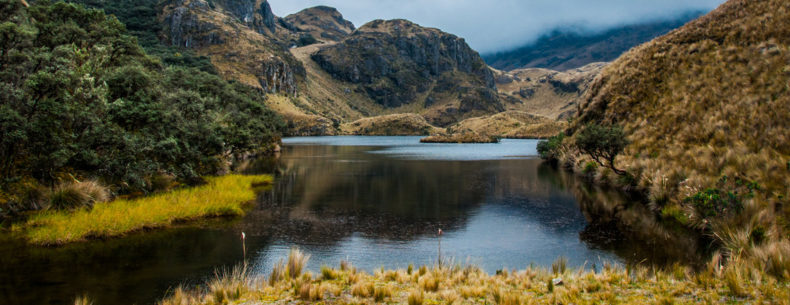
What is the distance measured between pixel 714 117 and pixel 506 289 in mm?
27917

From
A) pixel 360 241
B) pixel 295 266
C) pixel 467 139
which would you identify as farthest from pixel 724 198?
pixel 467 139

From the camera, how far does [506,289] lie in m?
11.3

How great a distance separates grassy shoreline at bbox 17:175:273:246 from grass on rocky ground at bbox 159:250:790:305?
31.8ft

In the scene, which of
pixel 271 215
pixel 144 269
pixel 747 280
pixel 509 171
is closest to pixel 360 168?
pixel 509 171

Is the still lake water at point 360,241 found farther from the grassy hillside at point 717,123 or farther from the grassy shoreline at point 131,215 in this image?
the grassy hillside at point 717,123

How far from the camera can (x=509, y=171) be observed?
177 feet

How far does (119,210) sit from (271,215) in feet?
25.5

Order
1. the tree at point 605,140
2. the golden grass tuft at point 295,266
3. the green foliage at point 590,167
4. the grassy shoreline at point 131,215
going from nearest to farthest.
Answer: the golden grass tuft at point 295,266 < the grassy shoreline at point 131,215 < the tree at point 605,140 < the green foliage at point 590,167

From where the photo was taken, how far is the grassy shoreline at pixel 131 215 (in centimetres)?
1805

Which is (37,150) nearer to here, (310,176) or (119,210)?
(119,210)

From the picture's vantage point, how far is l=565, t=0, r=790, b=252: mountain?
19219 mm

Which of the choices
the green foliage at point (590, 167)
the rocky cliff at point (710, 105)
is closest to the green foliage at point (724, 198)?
the rocky cliff at point (710, 105)

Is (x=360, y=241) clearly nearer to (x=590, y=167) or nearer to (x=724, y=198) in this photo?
(x=724, y=198)

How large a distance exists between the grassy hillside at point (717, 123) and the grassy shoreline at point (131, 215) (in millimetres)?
24100
